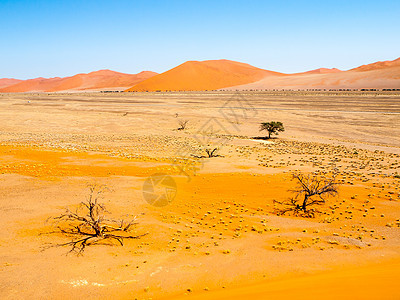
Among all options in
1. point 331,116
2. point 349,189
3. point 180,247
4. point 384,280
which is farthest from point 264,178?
point 331,116

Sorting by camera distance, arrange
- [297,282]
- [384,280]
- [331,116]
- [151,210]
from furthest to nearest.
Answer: [331,116] → [151,210] → [297,282] → [384,280]

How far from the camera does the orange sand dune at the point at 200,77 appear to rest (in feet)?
481

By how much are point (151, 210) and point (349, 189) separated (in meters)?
8.96

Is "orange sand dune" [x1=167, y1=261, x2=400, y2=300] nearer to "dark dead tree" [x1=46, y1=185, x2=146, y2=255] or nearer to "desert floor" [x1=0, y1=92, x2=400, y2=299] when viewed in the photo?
"desert floor" [x1=0, y1=92, x2=400, y2=299]

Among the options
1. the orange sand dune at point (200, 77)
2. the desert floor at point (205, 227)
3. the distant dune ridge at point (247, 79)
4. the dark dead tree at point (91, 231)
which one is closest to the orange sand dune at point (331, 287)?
the desert floor at point (205, 227)

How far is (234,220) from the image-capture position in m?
9.69

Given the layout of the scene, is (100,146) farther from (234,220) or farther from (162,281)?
(162,281)

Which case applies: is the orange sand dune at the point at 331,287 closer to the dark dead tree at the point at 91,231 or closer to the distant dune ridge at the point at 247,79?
the dark dead tree at the point at 91,231

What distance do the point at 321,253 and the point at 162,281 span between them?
14.2 ft

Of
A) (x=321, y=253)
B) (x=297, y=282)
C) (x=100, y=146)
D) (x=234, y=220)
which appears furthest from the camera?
(x=100, y=146)

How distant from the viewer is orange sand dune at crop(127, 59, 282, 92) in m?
147

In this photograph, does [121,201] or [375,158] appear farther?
[375,158]

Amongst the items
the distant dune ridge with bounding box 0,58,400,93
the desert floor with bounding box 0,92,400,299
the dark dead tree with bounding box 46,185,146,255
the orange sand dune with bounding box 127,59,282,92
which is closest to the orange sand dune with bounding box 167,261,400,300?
the desert floor with bounding box 0,92,400,299

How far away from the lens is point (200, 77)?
6294 inches
